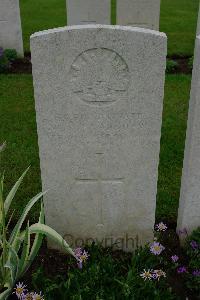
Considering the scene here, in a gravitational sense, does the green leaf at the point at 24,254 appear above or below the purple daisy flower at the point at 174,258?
above

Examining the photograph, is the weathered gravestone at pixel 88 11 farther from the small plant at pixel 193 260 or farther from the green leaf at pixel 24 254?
the green leaf at pixel 24 254

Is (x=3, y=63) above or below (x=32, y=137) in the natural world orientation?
above

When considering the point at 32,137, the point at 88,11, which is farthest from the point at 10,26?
the point at 32,137

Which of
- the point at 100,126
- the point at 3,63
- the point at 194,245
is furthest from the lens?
the point at 3,63

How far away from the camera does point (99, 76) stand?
2.57m

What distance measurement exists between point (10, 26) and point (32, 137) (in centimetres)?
334

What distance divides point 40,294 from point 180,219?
1.17 metres

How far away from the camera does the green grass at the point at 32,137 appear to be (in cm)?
407

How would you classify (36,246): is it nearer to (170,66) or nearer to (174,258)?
(174,258)

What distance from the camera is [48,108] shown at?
8.77 feet

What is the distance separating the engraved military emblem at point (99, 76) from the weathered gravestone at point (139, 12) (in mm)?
5073

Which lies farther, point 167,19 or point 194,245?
point 167,19

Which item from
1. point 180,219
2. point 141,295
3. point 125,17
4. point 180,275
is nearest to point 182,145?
point 180,219

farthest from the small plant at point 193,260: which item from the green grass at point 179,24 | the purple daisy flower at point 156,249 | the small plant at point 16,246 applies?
the green grass at point 179,24
